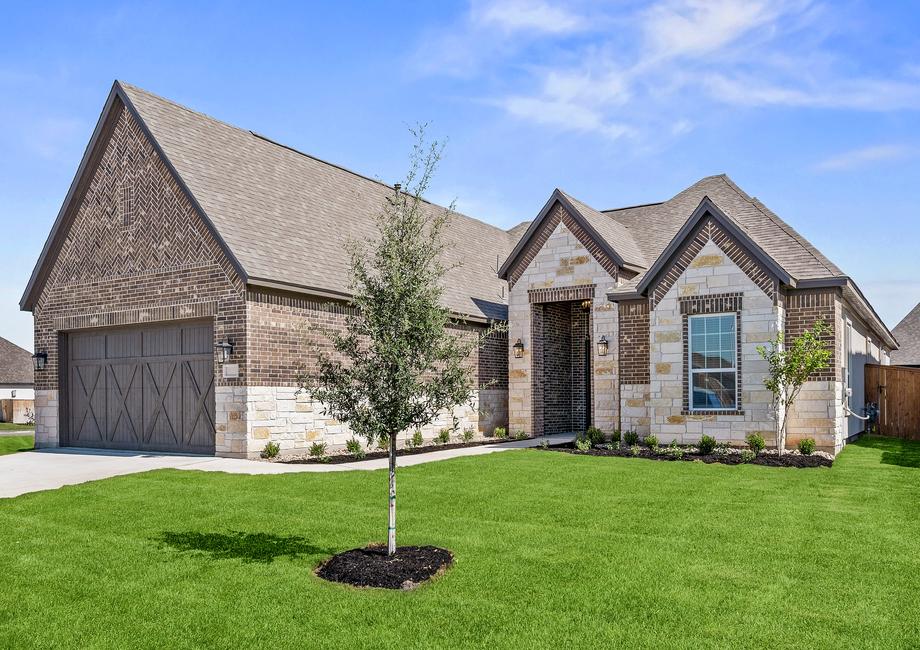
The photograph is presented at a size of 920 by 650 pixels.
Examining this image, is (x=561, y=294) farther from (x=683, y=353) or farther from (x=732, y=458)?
(x=732, y=458)

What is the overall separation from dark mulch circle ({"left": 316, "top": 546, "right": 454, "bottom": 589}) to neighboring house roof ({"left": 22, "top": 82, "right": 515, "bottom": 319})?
31.1 feet

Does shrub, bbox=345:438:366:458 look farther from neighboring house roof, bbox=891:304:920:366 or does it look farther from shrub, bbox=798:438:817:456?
neighboring house roof, bbox=891:304:920:366

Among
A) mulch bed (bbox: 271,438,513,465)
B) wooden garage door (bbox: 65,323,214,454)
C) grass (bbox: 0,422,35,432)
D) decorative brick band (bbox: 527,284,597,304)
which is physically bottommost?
Answer: grass (bbox: 0,422,35,432)

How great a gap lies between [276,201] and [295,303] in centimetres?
355

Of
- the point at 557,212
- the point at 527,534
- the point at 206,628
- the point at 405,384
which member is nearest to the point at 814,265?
the point at 557,212

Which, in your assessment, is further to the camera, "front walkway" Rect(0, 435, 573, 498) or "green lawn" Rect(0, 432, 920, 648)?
"front walkway" Rect(0, 435, 573, 498)

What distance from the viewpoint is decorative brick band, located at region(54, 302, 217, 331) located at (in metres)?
17.3

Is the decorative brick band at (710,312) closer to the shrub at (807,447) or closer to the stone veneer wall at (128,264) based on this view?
the shrub at (807,447)

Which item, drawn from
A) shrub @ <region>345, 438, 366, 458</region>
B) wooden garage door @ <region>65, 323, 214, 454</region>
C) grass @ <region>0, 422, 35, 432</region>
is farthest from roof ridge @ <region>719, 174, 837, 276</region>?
grass @ <region>0, 422, 35, 432</region>

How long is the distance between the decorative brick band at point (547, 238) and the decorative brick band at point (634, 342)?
1804 millimetres

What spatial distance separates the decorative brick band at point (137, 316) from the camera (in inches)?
681

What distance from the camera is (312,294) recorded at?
17.8 metres

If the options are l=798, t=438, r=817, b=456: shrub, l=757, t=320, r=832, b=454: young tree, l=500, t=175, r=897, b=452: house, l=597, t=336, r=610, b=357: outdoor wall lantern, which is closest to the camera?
l=798, t=438, r=817, b=456: shrub

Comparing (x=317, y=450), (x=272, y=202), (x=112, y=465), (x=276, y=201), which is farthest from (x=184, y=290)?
(x=317, y=450)
